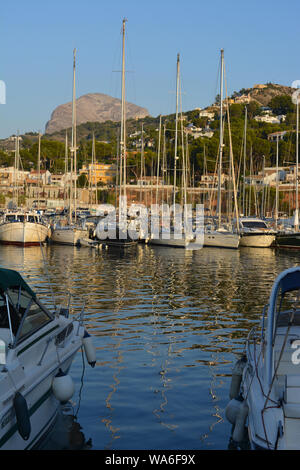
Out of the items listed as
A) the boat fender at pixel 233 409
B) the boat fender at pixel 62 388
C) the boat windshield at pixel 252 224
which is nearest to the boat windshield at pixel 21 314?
the boat fender at pixel 62 388

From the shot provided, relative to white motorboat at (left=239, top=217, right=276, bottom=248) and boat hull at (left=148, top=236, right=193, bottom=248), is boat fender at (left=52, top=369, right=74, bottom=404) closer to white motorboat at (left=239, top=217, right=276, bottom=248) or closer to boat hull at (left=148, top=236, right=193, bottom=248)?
boat hull at (left=148, top=236, right=193, bottom=248)

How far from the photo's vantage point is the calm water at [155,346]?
31.4 feet

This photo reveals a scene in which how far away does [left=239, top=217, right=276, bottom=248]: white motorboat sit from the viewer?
158ft

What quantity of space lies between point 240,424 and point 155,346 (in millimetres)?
6403

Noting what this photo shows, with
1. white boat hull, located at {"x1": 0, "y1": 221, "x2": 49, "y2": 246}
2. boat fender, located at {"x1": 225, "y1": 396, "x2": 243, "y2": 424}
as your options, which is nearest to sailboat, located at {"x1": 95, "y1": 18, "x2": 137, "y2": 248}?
white boat hull, located at {"x1": 0, "y1": 221, "x2": 49, "y2": 246}

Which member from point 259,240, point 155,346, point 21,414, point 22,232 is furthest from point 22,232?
point 21,414

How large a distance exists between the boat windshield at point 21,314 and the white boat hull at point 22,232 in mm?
35808

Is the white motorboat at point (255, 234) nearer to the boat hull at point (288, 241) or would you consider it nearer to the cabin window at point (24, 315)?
the boat hull at point (288, 241)

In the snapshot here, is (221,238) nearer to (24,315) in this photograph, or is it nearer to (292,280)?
(292,280)

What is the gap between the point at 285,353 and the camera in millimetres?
9461

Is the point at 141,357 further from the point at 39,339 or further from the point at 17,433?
the point at 17,433

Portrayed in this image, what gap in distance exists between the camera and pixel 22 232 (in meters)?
46.1
